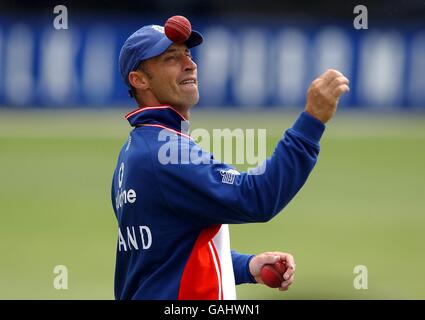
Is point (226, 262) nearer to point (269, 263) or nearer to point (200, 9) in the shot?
point (269, 263)

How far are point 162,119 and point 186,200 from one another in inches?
19.5

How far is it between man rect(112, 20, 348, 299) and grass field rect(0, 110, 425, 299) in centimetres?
379

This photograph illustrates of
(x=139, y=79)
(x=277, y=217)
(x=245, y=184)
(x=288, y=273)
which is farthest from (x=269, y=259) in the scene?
(x=277, y=217)

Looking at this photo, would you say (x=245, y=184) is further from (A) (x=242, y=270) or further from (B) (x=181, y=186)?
(A) (x=242, y=270)

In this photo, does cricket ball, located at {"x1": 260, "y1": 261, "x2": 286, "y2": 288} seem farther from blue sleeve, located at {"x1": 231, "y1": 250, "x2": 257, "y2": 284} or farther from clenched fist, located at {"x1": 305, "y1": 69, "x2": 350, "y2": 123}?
clenched fist, located at {"x1": 305, "y1": 69, "x2": 350, "y2": 123}

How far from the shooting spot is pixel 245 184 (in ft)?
14.1

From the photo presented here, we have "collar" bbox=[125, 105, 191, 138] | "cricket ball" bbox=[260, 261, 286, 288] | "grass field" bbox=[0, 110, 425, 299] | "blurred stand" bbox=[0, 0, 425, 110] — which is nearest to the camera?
"collar" bbox=[125, 105, 191, 138]

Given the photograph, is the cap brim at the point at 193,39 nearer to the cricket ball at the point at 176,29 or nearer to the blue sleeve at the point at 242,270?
the cricket ball at the point at 176,29

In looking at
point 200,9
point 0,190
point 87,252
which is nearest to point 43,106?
point 200,9

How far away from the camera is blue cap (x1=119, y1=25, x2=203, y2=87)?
4.75 meters

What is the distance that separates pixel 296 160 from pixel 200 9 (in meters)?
18.3

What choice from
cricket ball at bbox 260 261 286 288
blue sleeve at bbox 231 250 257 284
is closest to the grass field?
blue sleeve at bbox 231 250 257 284

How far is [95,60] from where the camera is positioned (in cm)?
2116

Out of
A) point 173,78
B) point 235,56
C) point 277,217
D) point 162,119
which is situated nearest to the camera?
point 162,119
